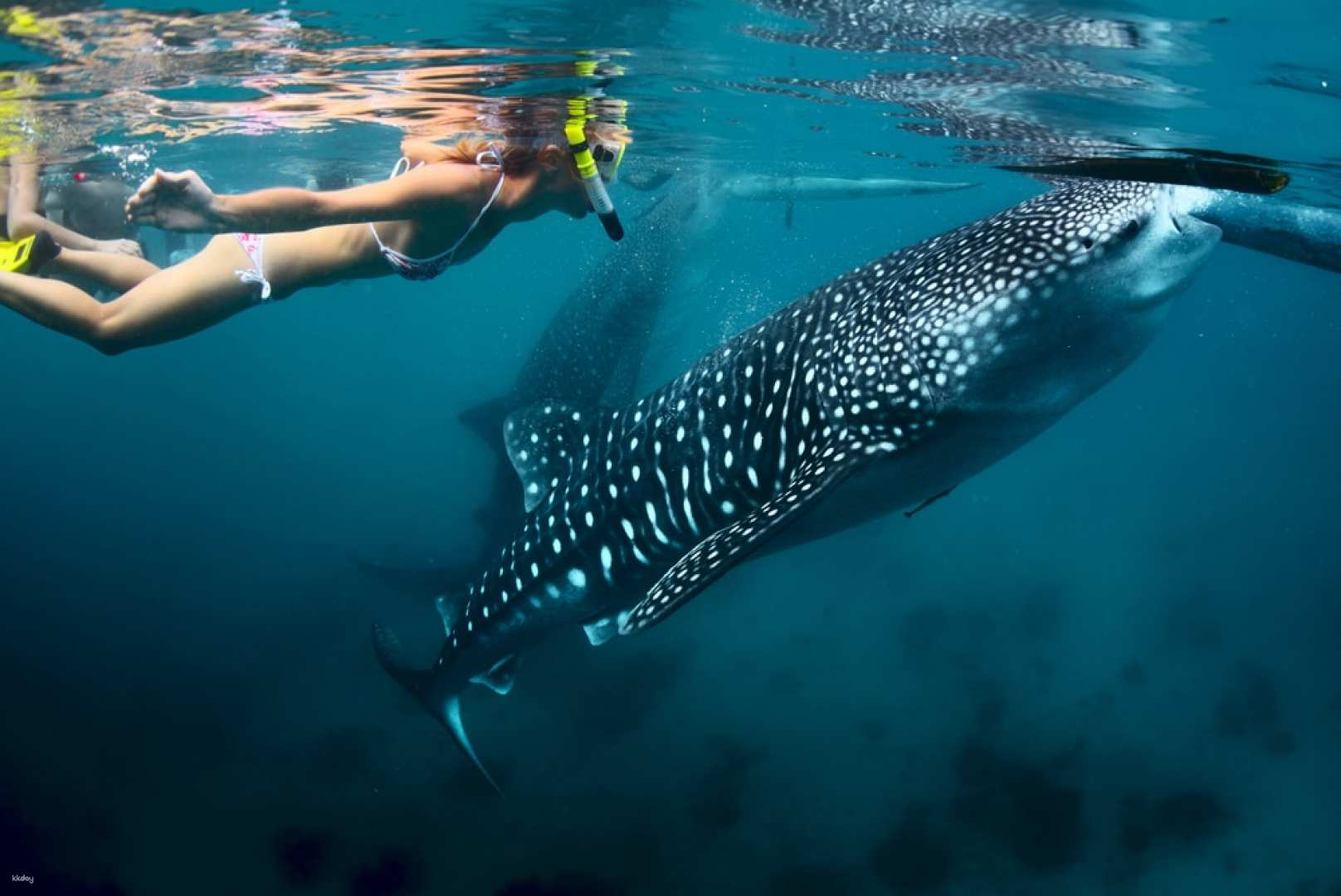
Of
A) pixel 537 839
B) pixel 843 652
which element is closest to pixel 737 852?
pixel 537 839

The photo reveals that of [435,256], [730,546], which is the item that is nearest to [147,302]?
[435,256]

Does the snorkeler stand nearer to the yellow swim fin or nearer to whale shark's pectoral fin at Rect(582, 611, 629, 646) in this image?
the yellow swim fin

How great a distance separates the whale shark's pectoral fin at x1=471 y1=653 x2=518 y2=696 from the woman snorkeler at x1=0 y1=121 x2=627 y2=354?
3.10 m

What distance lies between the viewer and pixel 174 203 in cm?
400

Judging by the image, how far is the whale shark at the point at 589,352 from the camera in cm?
952

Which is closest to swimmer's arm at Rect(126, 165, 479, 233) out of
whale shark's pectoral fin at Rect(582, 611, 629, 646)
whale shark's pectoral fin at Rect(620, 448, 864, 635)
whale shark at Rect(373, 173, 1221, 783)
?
whale shark at Rect(373, 173, 1221, 783)

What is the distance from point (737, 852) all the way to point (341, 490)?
50.4 feet

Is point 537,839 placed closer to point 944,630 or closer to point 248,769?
point 248,769

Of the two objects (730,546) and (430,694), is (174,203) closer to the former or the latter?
(730,546)

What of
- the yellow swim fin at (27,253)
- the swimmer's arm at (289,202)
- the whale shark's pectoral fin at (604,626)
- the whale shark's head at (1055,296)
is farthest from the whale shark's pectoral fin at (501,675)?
the yellow swim fin at (27,253)

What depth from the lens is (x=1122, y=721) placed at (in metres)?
10.8

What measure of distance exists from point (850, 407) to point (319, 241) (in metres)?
3.94

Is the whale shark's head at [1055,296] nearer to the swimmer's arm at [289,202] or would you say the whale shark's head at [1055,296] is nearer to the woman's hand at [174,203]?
the swimmer's arm at [289,202]

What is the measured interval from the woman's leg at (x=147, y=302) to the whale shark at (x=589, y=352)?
3108mm
